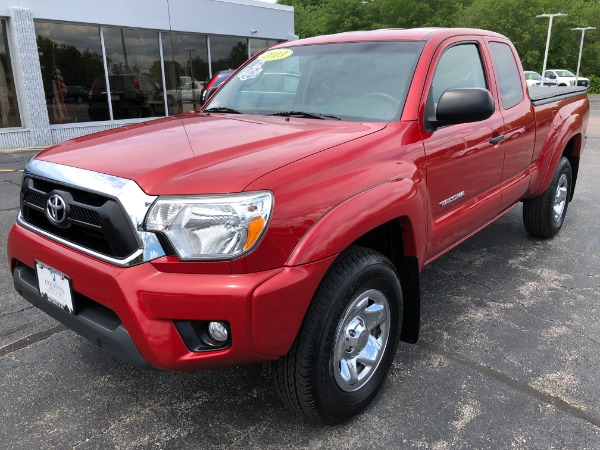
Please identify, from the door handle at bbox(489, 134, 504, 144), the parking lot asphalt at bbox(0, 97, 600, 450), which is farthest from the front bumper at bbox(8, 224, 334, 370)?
the door handle at bbox(489, 134, 504, 144)

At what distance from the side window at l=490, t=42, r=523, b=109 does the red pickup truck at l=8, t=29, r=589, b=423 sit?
496 millimetres

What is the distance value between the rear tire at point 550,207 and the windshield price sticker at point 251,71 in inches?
107

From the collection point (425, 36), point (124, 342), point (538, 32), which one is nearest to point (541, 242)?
point (425, 36)

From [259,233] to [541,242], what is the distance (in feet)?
12.7

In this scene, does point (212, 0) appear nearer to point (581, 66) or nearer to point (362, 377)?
point (362, 377)

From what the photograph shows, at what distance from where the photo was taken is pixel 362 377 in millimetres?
2430

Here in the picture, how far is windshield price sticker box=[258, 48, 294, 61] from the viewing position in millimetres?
3510

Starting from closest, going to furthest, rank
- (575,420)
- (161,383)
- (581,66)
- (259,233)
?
(259,233) < (575,420) < (161,383) < (581,66)

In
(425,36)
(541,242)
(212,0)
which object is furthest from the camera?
(212,0)

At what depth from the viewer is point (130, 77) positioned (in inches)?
511

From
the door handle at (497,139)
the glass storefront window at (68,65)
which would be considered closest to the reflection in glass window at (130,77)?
the glass storefront window at (68,65)

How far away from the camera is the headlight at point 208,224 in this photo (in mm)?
1865

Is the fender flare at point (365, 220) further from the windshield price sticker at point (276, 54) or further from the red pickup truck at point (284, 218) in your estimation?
the windshield price sticker at point (276, 54)

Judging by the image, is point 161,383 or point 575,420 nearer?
point 575,420
